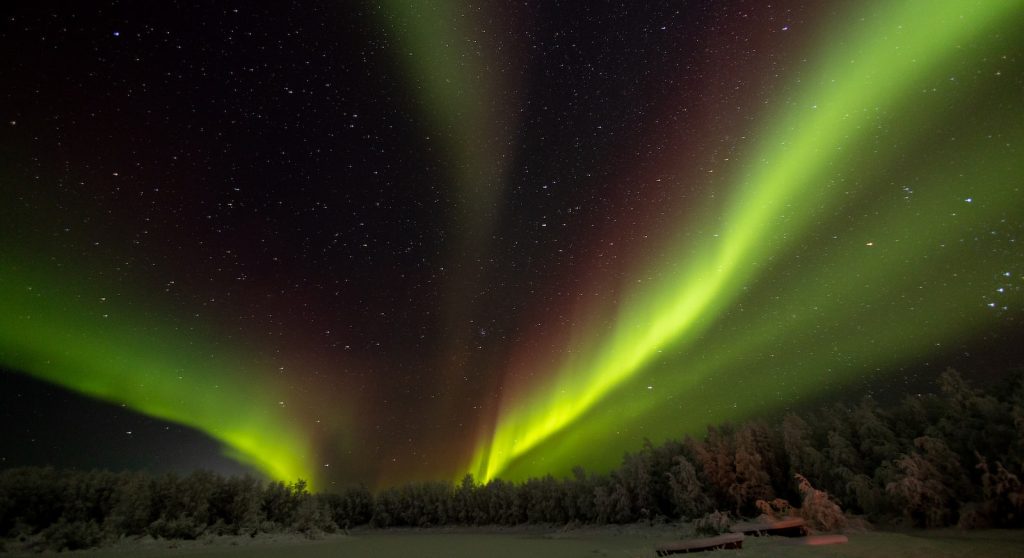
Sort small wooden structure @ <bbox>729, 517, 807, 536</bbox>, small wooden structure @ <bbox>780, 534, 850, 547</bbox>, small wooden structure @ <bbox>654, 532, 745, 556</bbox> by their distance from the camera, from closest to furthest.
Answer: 1. small wooden structure @ <bbox>654, 532, 745, 556</bbox>
2. small wooden structure @ <bbox>780, 534, 850, 547</bbox>
3. small wooden structure @ <bbox>729, 517, 807, 536</bbox>

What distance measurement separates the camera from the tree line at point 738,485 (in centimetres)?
1861

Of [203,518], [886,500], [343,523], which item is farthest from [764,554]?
[343,523]

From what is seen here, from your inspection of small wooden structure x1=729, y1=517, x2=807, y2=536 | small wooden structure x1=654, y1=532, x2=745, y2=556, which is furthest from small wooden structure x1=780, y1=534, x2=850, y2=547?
small wooden structure x1=654, y1=532, x2=745, y2=556

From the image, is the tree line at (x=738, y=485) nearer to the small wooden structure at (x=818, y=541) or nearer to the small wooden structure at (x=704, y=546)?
the small wooden structure at (x=818, y=541)

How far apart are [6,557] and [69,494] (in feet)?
31.7

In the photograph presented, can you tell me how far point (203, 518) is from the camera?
29828mm

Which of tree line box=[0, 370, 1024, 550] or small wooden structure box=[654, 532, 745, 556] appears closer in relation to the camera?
small wooden structure box=[654, 532, 745, 556]

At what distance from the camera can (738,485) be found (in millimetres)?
29547

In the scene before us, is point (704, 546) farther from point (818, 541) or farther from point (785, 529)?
point (785, 529)

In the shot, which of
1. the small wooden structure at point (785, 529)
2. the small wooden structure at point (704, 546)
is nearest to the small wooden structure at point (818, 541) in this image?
the small wooden structure at point (785, 529)

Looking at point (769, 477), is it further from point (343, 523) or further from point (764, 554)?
point (343, 523)

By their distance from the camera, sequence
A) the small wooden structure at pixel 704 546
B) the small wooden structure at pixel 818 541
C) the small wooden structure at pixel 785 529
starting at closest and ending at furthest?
the small wooden structure at pixel 704 546, the small wooden structure at pixel 818 541, the small wooden structure at pixel 785 529

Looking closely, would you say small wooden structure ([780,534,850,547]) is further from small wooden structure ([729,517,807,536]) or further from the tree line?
the tree line

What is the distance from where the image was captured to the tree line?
18.6m
